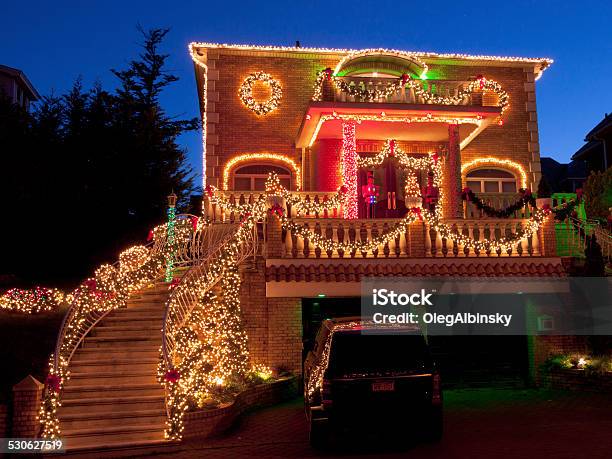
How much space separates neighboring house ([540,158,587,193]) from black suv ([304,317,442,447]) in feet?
100

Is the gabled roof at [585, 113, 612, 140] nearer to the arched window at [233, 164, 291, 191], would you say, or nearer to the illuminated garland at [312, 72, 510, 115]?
the illuminated garland at [312, 72, 510, 115]

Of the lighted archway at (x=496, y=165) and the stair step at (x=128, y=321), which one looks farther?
the lighted archway at (x=496, y=165)

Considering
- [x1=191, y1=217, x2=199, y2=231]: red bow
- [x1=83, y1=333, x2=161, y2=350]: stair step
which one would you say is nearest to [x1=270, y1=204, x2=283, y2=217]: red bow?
[x1=191, y1=217, x2=199, y2=231]: red bow

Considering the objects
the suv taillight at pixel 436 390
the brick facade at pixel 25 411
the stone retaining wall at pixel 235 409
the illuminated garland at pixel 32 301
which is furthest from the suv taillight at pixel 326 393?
the illuminated garland at pixel 32 301

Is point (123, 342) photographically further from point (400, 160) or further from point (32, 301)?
point (400, 160)

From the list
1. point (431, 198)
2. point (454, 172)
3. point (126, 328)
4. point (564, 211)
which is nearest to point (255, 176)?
point (431, 198)

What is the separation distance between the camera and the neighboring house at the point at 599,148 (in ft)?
95.7

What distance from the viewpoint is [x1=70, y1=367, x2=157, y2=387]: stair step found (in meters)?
9.33

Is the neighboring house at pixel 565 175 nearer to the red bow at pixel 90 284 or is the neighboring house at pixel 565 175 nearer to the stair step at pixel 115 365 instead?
the red bow at pixel 90 284

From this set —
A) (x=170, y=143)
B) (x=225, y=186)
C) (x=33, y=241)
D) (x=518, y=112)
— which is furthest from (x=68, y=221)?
(x=518, y=112)

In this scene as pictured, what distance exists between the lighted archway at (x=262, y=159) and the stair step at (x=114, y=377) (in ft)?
28.1

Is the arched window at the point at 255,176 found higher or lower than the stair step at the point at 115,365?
higher

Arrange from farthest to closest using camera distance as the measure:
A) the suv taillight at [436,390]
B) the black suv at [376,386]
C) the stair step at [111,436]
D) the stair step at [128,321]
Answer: the stair step at [128,321], the stair step at [111,436], the suv taillight at [436,390], the black suv at [376,386]

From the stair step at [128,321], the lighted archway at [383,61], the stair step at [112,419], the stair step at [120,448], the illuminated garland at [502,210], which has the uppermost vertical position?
the lighted archway at [383,61]
